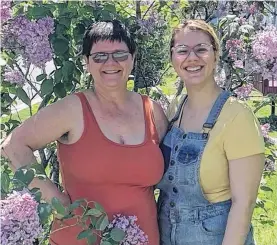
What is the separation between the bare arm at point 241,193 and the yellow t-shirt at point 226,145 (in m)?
0.03

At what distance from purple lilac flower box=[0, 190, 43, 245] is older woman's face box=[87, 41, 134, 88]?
719mm

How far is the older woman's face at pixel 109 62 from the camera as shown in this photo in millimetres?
2158

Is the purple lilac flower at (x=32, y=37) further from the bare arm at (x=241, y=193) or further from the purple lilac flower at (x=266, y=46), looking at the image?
the purple lilac flower at (x=266, y=46)

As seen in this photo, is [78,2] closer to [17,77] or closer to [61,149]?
[17,77]

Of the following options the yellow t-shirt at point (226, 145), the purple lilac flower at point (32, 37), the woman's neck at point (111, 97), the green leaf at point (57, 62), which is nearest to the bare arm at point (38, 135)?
the woman's neck at point (111, 97)

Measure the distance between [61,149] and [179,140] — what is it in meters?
0.41

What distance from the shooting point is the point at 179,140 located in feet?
7.20

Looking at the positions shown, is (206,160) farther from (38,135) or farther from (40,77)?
(40,77)

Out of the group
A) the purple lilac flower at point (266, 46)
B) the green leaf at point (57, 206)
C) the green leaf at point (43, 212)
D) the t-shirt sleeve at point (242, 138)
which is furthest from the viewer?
the purple lilac flower at point (266, 46)

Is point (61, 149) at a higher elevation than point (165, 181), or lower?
higher

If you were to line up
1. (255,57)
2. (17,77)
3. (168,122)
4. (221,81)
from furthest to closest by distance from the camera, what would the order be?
1. (221,81)
2. (255,57)
3. (17,77)
4. (168,122)

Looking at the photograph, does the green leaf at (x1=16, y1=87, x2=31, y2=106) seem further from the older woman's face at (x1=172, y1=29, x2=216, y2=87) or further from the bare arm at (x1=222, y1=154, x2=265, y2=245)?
the bare arm at (x1=222, y1=154, x2=265, y2=245)

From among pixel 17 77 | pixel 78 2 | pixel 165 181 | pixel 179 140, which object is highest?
pixel 78 2

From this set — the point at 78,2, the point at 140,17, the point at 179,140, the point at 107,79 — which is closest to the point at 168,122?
the point at 179,140
